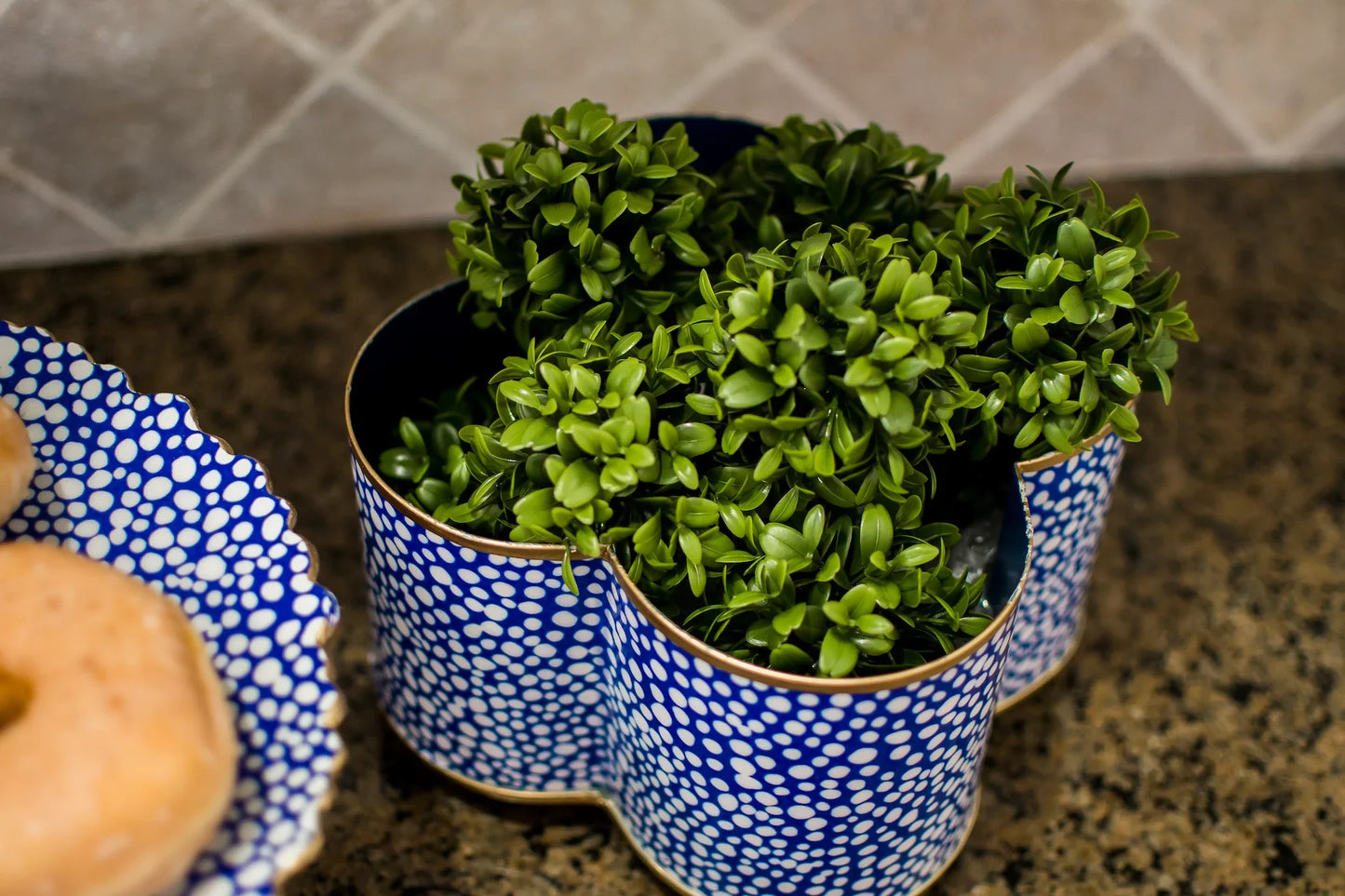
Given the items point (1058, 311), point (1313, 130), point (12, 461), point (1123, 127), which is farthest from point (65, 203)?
point (1313, 130)

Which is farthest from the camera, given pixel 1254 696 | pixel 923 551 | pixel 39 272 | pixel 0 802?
pixel 39 272

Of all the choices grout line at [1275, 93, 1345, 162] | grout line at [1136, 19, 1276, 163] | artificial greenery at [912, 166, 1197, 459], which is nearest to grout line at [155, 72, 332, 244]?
artificial greenery at [912, 166, 1197, 459]

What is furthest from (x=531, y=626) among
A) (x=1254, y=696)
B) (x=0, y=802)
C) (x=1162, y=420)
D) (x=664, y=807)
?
(x=1162, y=420)

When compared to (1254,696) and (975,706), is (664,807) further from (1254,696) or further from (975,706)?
(1254,696)

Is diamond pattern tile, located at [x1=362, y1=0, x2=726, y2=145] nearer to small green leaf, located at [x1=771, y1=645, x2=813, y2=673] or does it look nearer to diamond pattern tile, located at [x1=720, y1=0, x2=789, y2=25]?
diamond pattern tile, located at [x1=720, y1=0, x2=789, y2=25]

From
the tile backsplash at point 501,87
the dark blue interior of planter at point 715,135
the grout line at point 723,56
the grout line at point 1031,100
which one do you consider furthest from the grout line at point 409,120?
the grout line at point 1031,100

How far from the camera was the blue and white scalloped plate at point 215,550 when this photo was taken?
37 centimetres

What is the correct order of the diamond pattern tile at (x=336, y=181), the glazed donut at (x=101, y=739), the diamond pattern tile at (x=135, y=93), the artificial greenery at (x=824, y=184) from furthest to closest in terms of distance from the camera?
the diamond pattern tile at (x=336, y=181) < the diamond pattern tile at (x=135, y=93) < the artificial greenery at (x=824, y=184) < the glazed donut at (x=101, y=739)

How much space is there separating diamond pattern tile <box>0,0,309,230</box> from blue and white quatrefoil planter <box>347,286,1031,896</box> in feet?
0.91

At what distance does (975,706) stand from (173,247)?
2.06 feet

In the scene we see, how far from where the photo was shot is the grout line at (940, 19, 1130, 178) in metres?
0.86

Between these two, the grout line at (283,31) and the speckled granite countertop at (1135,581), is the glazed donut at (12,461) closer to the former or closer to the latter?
the speckled granite countertop at (1135,581)

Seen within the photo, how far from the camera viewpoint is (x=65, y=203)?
29.3 inches

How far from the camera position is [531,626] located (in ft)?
1.57
